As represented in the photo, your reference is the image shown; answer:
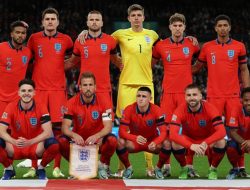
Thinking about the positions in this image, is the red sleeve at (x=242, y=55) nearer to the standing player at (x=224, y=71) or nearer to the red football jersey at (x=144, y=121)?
the standing player at (x=224, y=71)

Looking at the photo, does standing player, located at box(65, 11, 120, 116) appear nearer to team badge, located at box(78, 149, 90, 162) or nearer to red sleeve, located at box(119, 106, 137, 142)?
red sleeve, located at box(119, 106, 137, 142)

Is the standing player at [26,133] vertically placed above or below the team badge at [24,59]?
below

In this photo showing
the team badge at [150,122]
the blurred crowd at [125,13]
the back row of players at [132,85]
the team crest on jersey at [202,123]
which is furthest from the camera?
the blurred crowd at [125,13]

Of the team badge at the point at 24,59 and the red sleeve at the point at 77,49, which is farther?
the red sleeve at the point at 77,49

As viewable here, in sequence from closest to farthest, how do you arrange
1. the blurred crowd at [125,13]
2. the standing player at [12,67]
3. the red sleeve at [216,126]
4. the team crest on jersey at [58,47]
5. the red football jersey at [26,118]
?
the red sleeve at [216,126]
the red football jersey at [26,118]
the standing player at [12,67]
the team crest on jersey at [58,47]
the blurred crowd at [125,13]

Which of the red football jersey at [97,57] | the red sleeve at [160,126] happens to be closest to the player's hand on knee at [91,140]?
the red sleeve at [160,126]

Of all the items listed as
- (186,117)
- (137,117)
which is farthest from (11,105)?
(186,117)

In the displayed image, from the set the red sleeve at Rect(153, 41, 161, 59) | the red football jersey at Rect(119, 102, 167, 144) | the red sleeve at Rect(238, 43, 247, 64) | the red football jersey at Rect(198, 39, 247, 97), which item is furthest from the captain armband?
the red sleeve at Rect(238, 43, 247, 64)

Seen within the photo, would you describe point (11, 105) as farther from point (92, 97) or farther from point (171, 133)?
point (171, 133)

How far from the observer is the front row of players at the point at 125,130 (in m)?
8.24

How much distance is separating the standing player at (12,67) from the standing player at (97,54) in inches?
27.3

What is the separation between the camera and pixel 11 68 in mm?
9180

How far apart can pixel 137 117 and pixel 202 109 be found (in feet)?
2.63

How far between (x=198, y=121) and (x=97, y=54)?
62.6 inches
